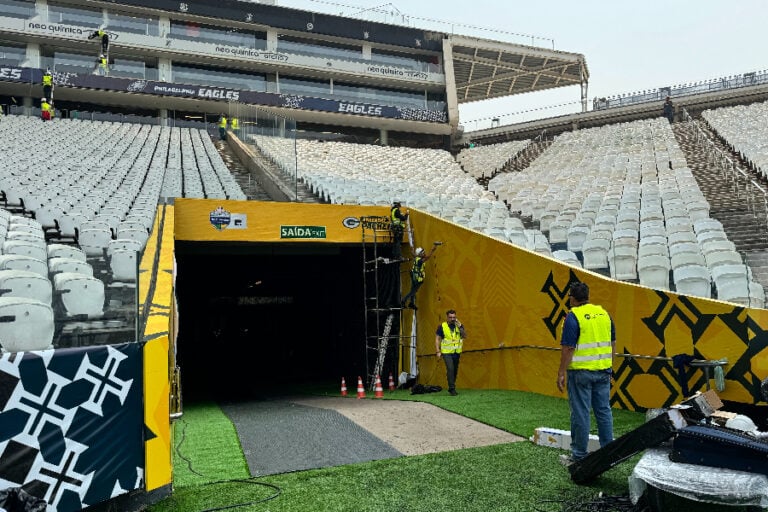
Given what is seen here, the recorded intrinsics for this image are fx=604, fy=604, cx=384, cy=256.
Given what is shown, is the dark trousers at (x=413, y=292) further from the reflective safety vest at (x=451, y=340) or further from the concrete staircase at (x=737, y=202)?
the concrete staircase at (x=737, y=202)

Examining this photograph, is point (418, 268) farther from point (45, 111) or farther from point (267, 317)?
point (45, 111)

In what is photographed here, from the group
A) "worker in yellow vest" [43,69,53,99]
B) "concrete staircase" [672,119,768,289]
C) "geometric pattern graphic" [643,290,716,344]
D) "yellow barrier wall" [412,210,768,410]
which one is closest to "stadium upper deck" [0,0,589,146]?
"worker in yellow vest" [43,69,53,99]

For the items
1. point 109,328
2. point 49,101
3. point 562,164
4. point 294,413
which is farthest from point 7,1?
point 109,328

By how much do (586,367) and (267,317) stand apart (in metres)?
18.2

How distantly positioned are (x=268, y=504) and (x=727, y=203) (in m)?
13.1

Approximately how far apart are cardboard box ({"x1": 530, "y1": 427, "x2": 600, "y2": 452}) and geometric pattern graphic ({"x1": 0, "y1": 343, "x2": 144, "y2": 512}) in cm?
341

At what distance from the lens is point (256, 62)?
35.6 metres

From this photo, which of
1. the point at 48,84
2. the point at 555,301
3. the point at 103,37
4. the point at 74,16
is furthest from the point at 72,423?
the point at 74,16

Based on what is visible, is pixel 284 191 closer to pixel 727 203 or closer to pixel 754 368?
pixel 727 203

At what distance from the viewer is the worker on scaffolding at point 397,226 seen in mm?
12570

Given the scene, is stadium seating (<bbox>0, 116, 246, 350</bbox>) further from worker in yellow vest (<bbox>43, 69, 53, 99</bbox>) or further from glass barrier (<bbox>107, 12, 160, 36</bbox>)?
glass barrier (<bbox>107, 12, 160, 36</bbox>)

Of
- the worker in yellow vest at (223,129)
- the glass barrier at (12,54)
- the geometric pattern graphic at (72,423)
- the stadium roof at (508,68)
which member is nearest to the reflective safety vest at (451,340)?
the geometric pattern graphic at (72,423)

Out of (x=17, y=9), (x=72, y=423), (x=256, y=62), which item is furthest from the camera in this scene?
(x=256, y=62)

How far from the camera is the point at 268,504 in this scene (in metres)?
4.17
